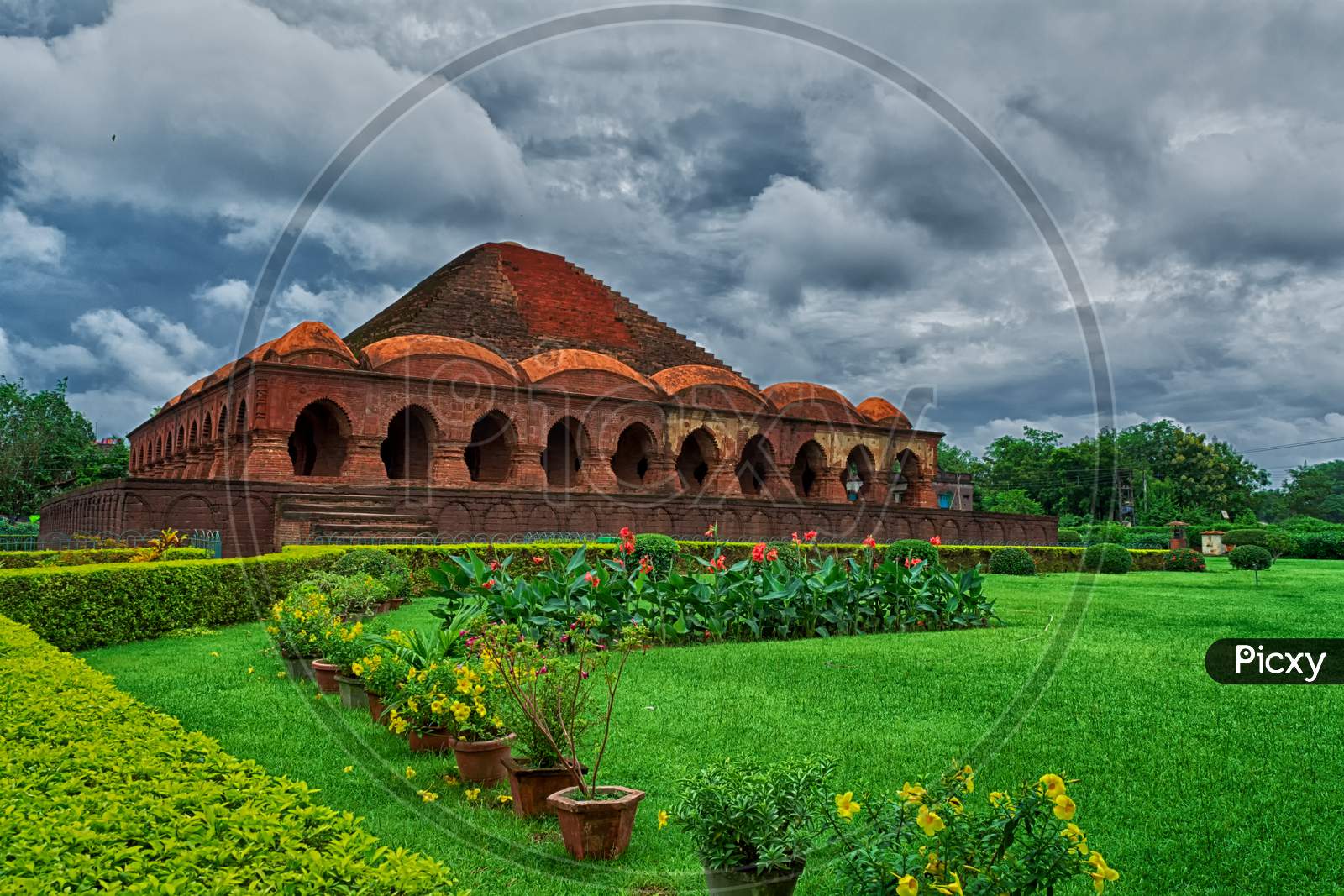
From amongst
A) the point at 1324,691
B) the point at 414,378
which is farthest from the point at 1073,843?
the point at 414,378

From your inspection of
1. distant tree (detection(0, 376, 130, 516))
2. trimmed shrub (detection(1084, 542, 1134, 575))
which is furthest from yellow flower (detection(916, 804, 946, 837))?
distant tree (detection(0, 376, 130, 516))

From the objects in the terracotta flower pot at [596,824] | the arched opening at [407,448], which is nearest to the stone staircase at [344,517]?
the arched opening at [407,448]

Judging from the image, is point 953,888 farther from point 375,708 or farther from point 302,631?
point 302,631

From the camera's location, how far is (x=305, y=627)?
7.88 metres

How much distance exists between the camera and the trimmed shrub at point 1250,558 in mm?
20141

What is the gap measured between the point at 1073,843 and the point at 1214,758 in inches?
134

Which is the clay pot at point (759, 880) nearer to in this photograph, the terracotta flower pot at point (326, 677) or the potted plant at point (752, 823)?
the potted plant at point (752, 823)

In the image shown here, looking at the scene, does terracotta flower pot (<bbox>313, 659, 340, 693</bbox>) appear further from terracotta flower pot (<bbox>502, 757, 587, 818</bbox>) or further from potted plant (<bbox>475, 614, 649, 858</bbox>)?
terracotta flower pot (<bbox>502, 757, 587, 818</bbox>)

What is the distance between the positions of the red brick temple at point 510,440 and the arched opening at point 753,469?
0.08 metres

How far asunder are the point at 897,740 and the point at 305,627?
5.19 meters

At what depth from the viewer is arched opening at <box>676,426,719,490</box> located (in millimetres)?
27016

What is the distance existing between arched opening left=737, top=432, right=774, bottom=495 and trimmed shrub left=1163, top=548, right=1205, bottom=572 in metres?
11.5

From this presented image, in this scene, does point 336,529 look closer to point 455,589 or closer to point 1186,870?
point 455,589

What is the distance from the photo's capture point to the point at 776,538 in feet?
81.8
